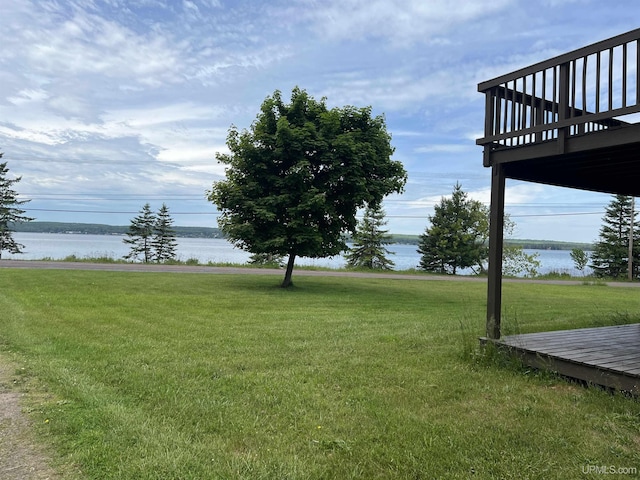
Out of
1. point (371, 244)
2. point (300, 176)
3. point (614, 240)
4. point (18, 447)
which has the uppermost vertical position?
point (614, 240)

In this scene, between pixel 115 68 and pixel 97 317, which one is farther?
pixel 115 68

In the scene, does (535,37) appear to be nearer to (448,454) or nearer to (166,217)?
(448,454)

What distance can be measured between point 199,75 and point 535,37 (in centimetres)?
1286

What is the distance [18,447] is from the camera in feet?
9.71

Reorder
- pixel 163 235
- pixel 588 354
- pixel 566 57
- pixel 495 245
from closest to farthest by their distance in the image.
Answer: pixel 566 57 → pixel 588 354 → pixel 495 245 → pixel 163 235

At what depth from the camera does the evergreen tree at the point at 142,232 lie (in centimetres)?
4544

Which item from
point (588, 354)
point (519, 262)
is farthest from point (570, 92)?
point (519, 262)

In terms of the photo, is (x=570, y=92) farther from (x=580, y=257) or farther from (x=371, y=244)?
(x=580, y=257)

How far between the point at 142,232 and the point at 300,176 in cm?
3729

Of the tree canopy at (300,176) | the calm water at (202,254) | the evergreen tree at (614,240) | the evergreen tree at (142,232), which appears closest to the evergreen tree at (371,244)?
the calm water at (202,254)

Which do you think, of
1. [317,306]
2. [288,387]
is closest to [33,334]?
[288,387]

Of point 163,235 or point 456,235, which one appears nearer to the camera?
point 456,235

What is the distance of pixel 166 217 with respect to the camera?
46688 mm

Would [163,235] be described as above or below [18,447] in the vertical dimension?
above
